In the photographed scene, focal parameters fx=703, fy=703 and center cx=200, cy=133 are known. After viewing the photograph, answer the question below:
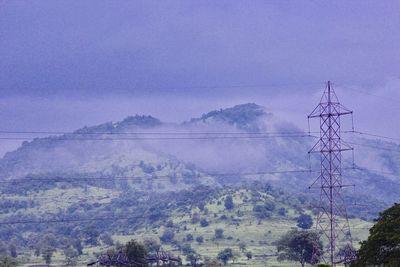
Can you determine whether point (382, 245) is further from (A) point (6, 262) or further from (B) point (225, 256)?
(B) point (225, 256)

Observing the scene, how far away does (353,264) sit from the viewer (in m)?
59.7

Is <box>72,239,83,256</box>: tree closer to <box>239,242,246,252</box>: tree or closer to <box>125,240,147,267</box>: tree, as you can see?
<box>239,242,246,252</box>: tree

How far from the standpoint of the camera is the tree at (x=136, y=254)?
107 metres

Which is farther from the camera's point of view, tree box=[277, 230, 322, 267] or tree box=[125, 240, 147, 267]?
tree box=[277, 230, 322, 267]

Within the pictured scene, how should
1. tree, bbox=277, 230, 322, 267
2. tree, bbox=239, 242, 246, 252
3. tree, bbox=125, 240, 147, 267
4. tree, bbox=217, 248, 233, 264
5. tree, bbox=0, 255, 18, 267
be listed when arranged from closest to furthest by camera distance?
tree, bbox=0, 255, 18, 267, tree, bbox=125, 240, 147, 267, tree, bbox=277, 230, 322, 267, tree, bbox=217, 248, 233, 264, tree, bbox=239, 242, 246, 252

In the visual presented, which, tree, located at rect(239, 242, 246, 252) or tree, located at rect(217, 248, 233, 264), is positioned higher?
tree, located at rect(217, 248, 233, 264)

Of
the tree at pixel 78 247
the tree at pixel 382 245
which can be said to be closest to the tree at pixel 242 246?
the tree at pixel 78 247

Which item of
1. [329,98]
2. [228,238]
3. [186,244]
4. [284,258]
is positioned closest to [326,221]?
[228,238]

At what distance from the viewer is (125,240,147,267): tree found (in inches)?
4195

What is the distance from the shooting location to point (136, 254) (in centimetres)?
10856

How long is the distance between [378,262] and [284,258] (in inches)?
3209

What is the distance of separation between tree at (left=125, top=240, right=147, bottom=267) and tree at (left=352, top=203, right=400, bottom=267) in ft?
172

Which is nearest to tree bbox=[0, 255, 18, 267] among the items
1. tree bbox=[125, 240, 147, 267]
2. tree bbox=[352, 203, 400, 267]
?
tree bbox=[125, 240, 147, 267]

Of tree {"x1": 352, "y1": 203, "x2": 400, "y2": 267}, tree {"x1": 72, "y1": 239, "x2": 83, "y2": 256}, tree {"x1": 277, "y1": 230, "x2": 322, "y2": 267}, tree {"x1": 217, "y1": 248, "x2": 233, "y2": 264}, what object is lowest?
tree {"x1": 72, "y1": 239, "x2": 83, "y2": 256}
